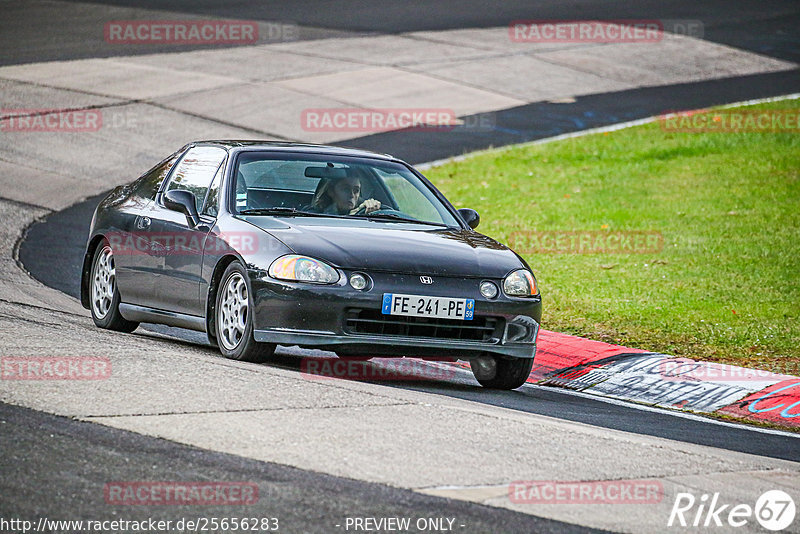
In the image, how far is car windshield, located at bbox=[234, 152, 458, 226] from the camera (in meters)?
8.66

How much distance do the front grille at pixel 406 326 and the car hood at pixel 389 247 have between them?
284 mm

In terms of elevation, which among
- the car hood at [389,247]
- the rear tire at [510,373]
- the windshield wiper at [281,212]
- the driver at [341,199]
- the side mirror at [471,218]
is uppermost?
the driver at [341,199]

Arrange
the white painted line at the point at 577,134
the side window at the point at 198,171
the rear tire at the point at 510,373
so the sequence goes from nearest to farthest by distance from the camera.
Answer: the rear tire at the point at 510,373 < the side window at the point at 198,171 < the white painted line at the point at 577,134

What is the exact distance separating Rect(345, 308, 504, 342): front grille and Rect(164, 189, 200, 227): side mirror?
1605mm

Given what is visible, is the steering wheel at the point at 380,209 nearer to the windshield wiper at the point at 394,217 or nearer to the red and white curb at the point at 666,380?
the windshield wiper at the point at 394,217

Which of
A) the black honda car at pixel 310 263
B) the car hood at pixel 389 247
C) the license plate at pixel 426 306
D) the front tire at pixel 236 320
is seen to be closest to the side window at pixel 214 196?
the black honda car at pixel 310 263

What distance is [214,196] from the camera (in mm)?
8797

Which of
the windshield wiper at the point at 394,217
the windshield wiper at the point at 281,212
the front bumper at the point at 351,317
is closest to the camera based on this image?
the front bumper at the point at 351,317

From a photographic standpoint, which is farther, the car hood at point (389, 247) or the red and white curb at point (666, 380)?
the red and white curb at point (666, 380)

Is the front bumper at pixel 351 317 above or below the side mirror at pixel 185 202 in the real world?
below

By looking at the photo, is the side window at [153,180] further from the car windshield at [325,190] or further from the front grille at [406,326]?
the front grille at [406,326]

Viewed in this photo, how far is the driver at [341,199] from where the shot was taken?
28.6ft

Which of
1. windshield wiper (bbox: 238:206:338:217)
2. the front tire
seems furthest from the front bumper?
windshield wiper (bbox: 238:206:338:217)

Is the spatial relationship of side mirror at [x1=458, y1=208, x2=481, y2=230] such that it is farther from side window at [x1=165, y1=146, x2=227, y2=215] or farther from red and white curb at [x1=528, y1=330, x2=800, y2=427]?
side window at [x1=165, y1=146, x2=227, y2=215]
